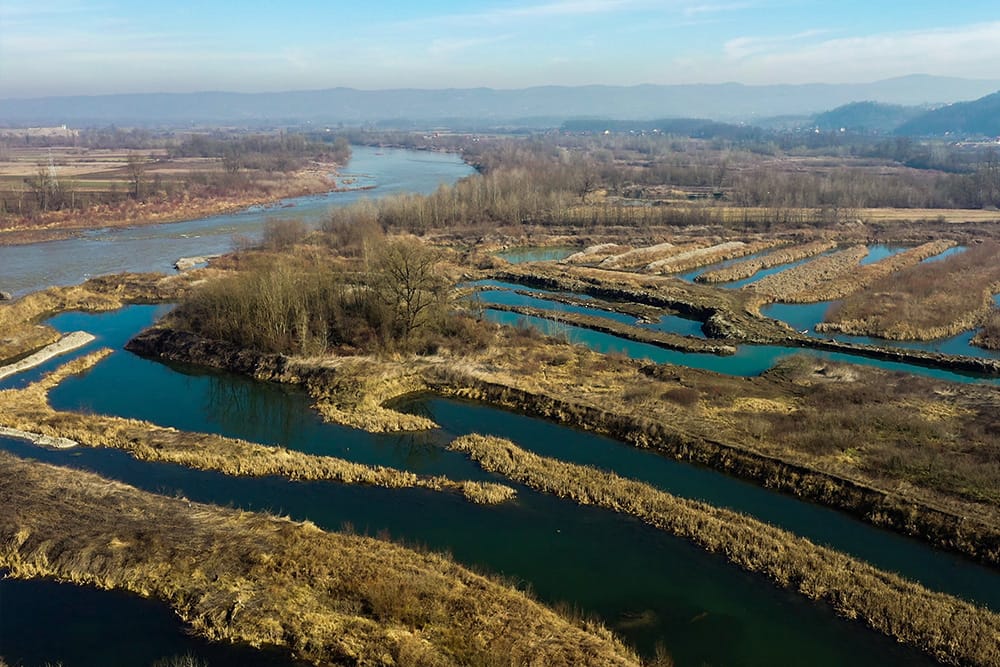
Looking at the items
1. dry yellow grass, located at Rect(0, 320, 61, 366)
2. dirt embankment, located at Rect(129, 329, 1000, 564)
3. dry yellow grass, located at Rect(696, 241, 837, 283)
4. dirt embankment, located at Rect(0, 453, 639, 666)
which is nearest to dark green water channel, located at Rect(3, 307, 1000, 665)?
dirt embankment, located at Rect(129, 329, 1000, 564)

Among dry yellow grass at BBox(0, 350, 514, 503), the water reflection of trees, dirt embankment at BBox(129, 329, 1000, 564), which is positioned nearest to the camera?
dirt embankment at BBox(129, 329, 1000, 564)

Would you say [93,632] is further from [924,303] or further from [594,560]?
[924,303]

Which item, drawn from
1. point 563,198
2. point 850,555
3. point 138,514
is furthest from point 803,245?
point 138,514

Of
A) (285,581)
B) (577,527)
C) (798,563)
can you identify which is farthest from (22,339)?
(798,563)

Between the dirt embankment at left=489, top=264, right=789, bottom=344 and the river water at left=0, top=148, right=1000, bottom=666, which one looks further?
the dirt embankment at left=489, top=264, right=789, bottom=344

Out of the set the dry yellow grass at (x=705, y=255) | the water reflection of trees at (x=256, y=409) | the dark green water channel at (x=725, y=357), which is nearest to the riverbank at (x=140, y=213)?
the water reflection of trees at (x=256, y=409)

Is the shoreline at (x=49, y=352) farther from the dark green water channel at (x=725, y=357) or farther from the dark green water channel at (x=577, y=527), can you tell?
the dark green water channel at (x=725, y=357)

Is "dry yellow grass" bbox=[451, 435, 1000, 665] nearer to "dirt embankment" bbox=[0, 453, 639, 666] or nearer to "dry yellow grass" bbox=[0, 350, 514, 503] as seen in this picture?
"dry yellow grass" bbox=[0, 350, 514, 503]
